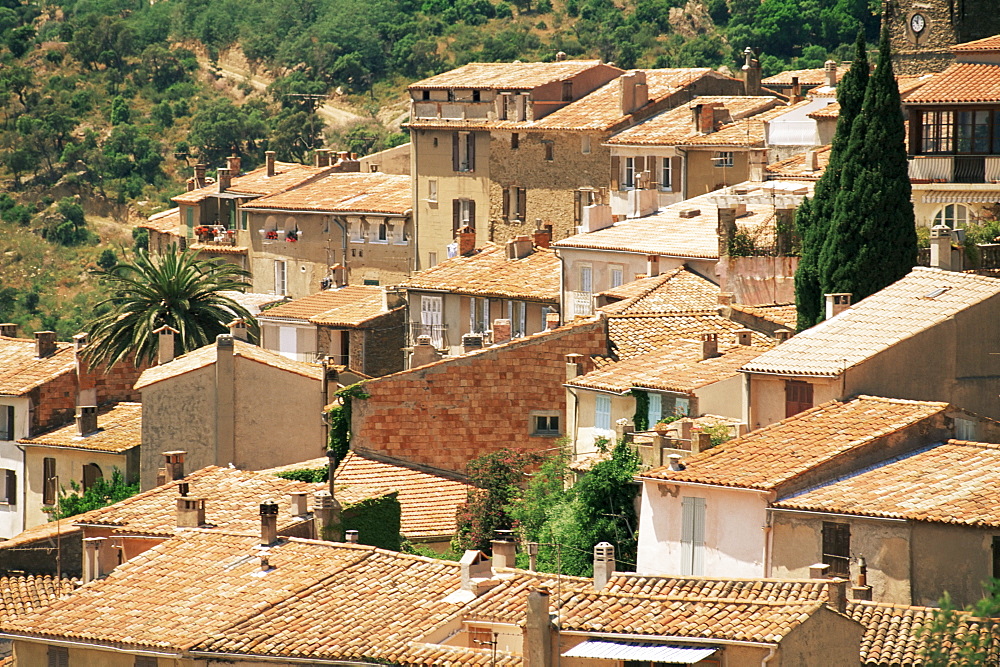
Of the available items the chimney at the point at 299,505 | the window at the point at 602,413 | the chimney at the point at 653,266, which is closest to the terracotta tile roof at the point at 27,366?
the chimney at the point at 653,266

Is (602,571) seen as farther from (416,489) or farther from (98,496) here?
(98,496)

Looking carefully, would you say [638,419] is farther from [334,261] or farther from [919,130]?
[334,261]

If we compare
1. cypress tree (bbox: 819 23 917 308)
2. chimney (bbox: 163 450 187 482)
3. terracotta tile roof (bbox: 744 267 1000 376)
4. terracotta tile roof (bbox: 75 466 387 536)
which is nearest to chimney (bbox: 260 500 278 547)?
terracotta tile roof (bbox: 75 466 387 536)

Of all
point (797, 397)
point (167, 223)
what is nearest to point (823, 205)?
point (797, 397)

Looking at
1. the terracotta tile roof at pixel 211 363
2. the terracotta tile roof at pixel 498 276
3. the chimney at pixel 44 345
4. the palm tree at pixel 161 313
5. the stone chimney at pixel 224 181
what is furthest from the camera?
the stone chimney at pixel 224 181

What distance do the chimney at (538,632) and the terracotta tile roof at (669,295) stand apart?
17.5 m

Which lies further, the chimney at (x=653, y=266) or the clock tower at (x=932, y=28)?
the clock tower at (x=932, y=28)

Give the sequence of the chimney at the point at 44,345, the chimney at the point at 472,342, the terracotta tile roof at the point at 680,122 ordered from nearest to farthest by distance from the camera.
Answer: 1. the chimney at the point at 472,342
2. the terracotta tile roof at the point at 680,122
3. the chimney at the point at 44,345

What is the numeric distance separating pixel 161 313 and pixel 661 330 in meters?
17.4

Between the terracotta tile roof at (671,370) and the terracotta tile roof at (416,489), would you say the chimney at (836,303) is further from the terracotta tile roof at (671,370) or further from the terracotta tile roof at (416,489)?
the terracotta tile roof at (416,489)

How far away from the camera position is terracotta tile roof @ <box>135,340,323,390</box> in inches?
1757

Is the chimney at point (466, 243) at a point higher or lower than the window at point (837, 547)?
higher

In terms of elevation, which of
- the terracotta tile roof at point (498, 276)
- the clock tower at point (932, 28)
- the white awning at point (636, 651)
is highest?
the clock tower at point (932, 28)

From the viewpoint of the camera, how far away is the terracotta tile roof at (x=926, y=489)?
26.8m
